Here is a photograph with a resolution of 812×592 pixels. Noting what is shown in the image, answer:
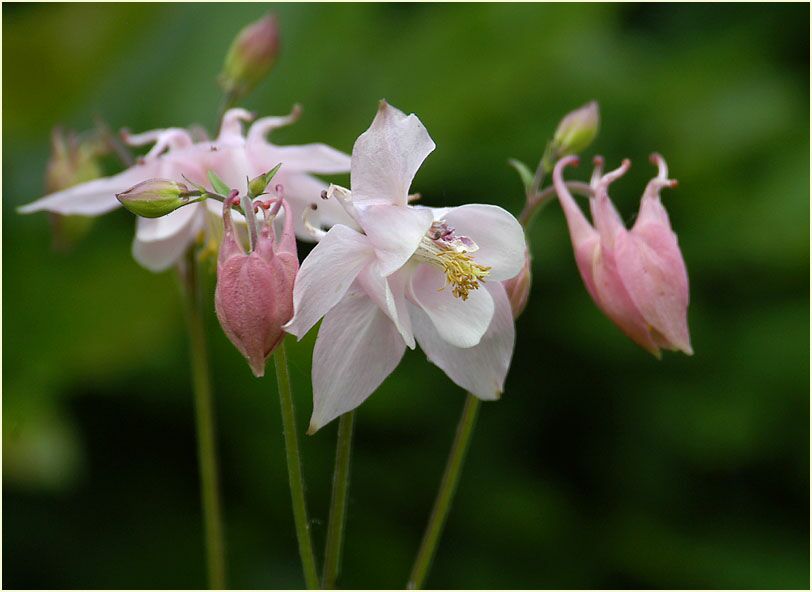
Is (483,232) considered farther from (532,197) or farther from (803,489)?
(803,489)

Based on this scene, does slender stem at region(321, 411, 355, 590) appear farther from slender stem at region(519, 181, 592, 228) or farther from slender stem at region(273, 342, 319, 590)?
slender stem at region(519, 181, 592, 228)

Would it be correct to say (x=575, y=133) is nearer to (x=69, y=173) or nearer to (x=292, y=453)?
(x=292, y=453)

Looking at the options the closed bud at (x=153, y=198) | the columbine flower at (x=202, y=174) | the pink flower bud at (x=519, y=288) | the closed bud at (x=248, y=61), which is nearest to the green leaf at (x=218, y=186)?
the closed bud at (x=153, y=198)

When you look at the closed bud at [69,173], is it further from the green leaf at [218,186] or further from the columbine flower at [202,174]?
the green leaf at [218,186]

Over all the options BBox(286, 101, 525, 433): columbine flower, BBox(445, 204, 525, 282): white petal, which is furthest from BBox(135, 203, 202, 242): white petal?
BBox(445, 204, 525, 282): white petal

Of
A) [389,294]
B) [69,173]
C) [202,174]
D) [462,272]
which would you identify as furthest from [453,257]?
[69,173]
